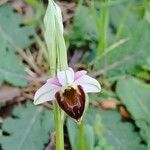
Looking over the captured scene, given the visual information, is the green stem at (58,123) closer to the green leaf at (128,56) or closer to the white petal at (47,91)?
the white petal at (47,91)

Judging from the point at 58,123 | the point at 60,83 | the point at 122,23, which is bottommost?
the point at 122,23

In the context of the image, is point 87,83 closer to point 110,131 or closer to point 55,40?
point 55,40

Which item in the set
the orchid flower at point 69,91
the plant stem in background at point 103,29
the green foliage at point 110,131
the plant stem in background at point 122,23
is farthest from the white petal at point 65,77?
the plant stem in background at point 122,23

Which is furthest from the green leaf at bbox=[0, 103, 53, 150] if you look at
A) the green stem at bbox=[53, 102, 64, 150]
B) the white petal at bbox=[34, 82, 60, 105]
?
the white petal at bbox=[34, 82, 60, 105]

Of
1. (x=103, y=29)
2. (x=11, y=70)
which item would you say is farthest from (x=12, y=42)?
(x=103, y=29)

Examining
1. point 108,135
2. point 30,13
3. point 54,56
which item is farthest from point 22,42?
point 54,56

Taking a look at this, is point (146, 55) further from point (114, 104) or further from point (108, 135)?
point (108, 135)
